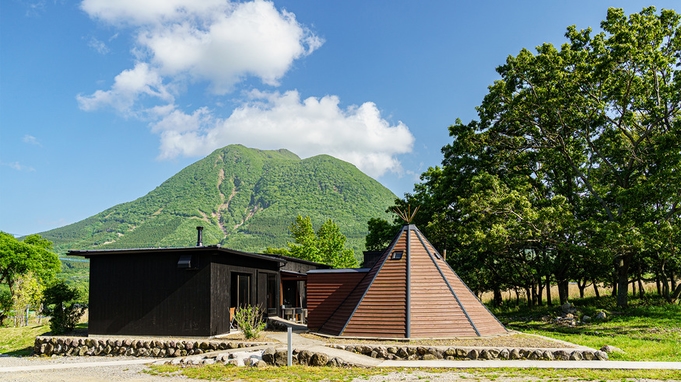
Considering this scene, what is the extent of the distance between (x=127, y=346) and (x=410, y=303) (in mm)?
9015

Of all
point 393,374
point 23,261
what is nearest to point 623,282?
point 393,374

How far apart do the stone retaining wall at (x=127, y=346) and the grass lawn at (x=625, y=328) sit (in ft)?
33.2

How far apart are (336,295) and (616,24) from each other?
16408mm

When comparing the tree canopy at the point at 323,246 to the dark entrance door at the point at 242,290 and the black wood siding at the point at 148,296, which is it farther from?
the black wood siding at the point at 148,296

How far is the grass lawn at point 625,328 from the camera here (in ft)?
44.7

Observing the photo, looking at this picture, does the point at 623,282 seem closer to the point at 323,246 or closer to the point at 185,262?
the point at 185,262

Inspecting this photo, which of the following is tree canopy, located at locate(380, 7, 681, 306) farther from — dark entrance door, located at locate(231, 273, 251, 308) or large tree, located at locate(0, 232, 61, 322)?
large tree, located at locate(0, 232, 61, 322)

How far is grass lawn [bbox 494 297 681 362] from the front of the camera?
13.6 meters

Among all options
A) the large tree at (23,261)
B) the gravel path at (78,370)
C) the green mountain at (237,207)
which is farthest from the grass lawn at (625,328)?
the green mountain at (237,207)

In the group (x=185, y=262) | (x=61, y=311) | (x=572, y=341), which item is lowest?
A: (x=572, y=341)

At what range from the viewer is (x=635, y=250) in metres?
21.3

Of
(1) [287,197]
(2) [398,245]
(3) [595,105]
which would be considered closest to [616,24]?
(3) [595,105]

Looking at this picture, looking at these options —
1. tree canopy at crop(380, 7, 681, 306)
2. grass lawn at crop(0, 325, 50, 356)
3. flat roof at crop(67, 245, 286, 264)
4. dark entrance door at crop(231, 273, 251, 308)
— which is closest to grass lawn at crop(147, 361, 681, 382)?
flat roof at crop(67, 245, 286, 264)

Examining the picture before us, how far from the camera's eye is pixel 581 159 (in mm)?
25562
